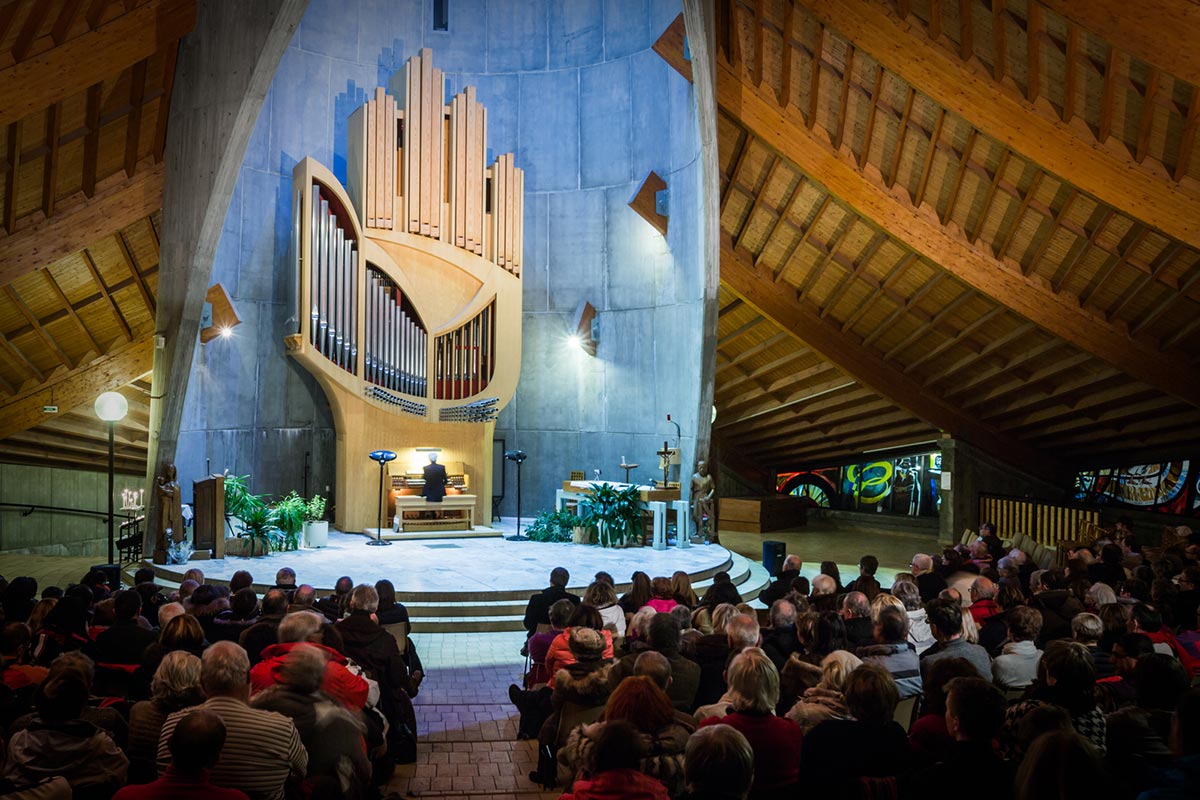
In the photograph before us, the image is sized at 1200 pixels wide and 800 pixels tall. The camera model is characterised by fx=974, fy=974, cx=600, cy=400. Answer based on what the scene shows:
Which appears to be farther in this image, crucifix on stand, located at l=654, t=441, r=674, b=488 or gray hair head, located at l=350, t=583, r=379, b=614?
crucifix on stand, located at l=654, t=441, r=674, b=488

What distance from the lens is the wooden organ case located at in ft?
43.1

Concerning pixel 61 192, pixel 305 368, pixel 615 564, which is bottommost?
pixel 615 564

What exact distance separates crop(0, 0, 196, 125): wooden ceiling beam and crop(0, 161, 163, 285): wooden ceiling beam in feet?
6.91

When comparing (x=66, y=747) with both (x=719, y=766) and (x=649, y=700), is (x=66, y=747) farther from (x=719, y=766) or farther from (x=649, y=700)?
(x=719, y=766)

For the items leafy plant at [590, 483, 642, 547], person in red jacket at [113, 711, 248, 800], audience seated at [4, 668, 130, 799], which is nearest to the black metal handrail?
leafy plant at [590, 483, 642, 547]

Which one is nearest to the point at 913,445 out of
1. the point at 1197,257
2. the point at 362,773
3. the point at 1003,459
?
the point at 1003,459

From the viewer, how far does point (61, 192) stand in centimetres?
1080

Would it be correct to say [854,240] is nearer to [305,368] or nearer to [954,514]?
[954,514]

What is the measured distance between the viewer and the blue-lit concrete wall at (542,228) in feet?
45.5

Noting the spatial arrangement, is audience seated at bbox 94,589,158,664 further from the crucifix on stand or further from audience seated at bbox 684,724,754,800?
the crucifix on stand

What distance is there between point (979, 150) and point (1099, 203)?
1.31 meters

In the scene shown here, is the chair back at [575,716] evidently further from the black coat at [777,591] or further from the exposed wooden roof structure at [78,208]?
the exposed wooden roof structure at [78,208]

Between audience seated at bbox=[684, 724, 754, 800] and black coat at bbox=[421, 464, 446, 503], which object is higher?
black coat at bbox=[421, 464, 446, 503]

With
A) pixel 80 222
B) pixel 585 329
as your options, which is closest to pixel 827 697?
pixel 80 222
